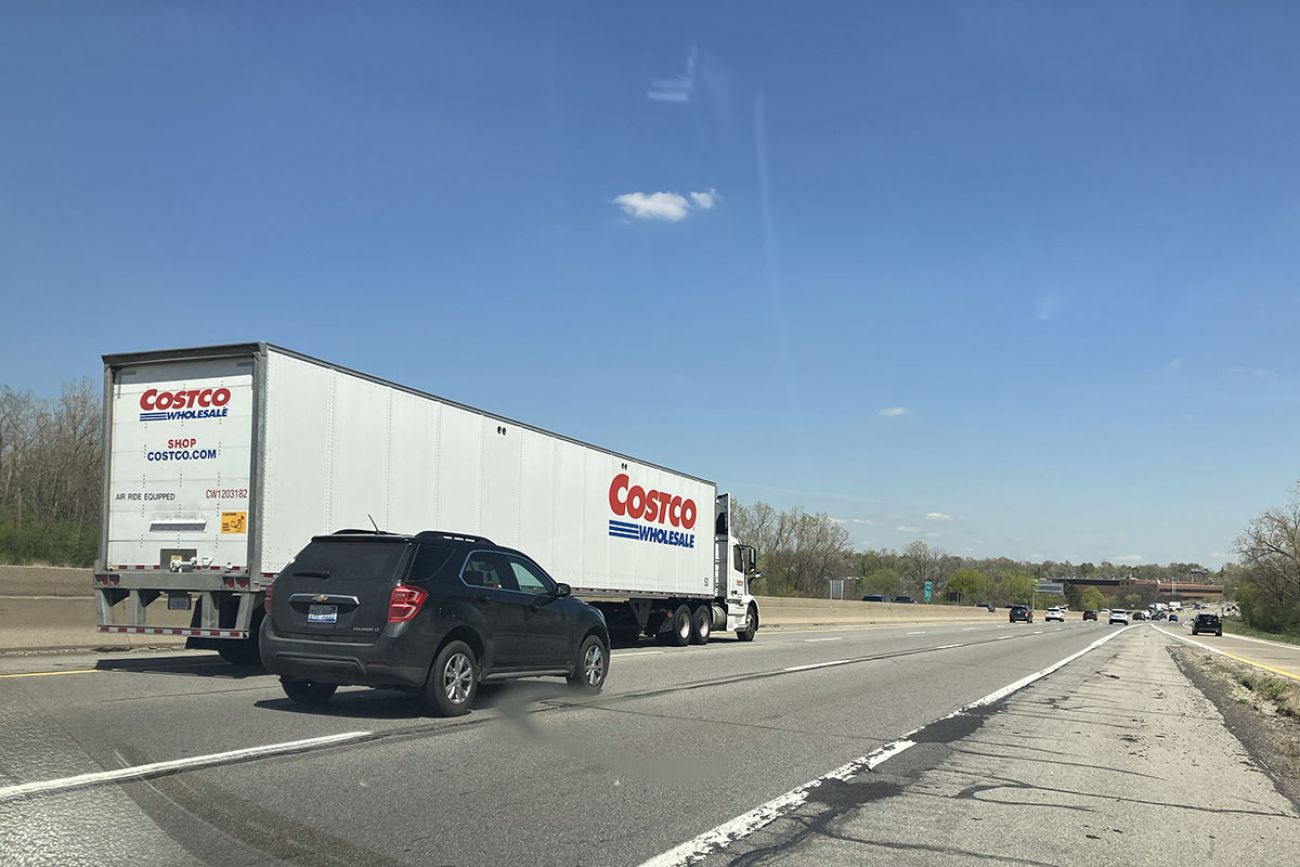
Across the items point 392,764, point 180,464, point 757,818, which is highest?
point 180,464

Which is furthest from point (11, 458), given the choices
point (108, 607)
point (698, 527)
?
point (108, 607)

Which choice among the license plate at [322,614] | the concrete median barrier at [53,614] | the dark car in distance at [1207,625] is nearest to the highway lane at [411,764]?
the license plate at [322,614]

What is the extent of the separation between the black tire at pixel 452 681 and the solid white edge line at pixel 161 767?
1290 millimetres

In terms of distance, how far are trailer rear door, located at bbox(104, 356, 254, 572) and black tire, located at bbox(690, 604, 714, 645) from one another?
50.6 ft

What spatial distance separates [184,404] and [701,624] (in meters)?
16.5

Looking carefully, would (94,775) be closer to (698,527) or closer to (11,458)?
(698,527)

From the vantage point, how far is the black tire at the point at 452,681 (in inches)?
403

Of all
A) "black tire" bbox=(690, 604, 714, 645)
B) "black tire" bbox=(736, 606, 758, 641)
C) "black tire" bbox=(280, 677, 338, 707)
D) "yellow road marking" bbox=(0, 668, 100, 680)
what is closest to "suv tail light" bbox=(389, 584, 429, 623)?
"black tire" bbox=(280, 677, 338, 707)

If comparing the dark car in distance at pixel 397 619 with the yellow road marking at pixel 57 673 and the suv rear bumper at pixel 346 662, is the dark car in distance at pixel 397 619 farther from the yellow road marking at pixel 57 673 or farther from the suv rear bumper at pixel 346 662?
the yellow road marking at pixel 57 673

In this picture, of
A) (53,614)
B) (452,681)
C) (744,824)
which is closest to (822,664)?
(452,681)

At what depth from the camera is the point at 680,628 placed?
86.5 feet

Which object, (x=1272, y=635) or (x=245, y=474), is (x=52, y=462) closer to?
(x=245, y=474)

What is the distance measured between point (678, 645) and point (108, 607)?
1496 centimetres

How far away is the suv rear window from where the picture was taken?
10.4 m
